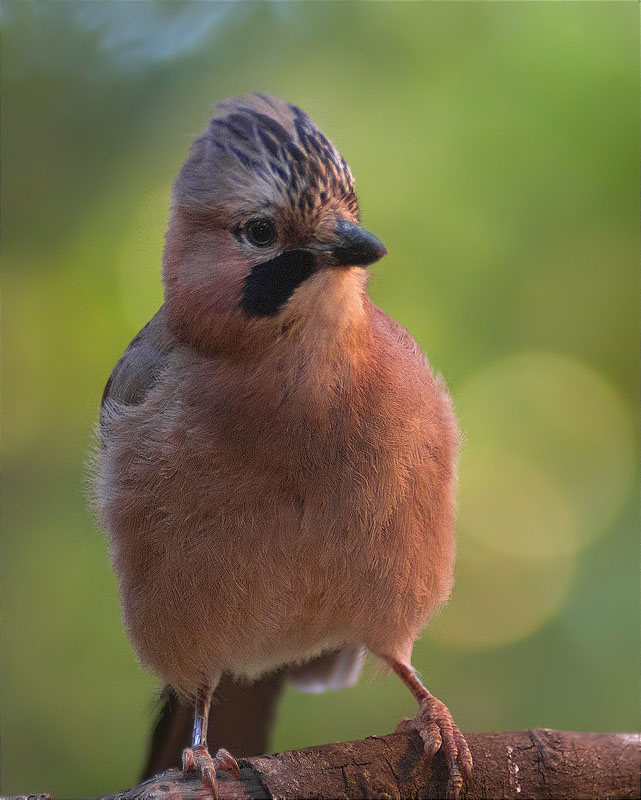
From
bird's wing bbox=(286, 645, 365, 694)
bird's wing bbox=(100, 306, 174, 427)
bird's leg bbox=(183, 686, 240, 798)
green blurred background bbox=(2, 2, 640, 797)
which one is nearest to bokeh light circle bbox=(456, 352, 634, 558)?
green blurred background bbox=(2, 2, 640, 797)

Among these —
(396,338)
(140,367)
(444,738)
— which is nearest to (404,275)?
(396,338)

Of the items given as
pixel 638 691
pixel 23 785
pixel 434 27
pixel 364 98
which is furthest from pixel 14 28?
pixel 638 691

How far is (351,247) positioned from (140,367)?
1151 millimetres

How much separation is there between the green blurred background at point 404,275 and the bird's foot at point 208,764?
91 cm

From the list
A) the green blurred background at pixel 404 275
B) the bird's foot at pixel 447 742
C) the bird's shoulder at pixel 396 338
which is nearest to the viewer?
the bird's foot at pixel 447 742

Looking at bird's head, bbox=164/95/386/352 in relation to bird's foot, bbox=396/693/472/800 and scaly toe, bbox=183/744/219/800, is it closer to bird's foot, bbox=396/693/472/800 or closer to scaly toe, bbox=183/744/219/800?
scaly toe, bbox=183/744/219/800

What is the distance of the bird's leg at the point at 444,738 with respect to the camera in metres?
3.13

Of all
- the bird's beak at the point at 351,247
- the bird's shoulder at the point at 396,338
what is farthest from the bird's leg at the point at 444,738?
the bird's beak at the point at 351,247

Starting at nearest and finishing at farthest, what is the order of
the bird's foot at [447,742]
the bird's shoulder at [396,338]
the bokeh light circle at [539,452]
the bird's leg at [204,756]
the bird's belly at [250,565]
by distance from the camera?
the bird's leg at [204,756]
the bird's belly at [250,565]
the bird's foot at [447,742]
the bird's shoulder at [396,338]
the bokeh light circle at [539,452]

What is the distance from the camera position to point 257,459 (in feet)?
9.77

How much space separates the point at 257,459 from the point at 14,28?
102 inches

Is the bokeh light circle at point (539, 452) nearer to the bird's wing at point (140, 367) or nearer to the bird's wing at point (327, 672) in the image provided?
the bird's wing at point (327, 672)

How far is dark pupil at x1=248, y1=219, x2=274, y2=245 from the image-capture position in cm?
276

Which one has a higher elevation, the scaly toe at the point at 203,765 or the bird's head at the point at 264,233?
the bird's head at the point at 264,233
